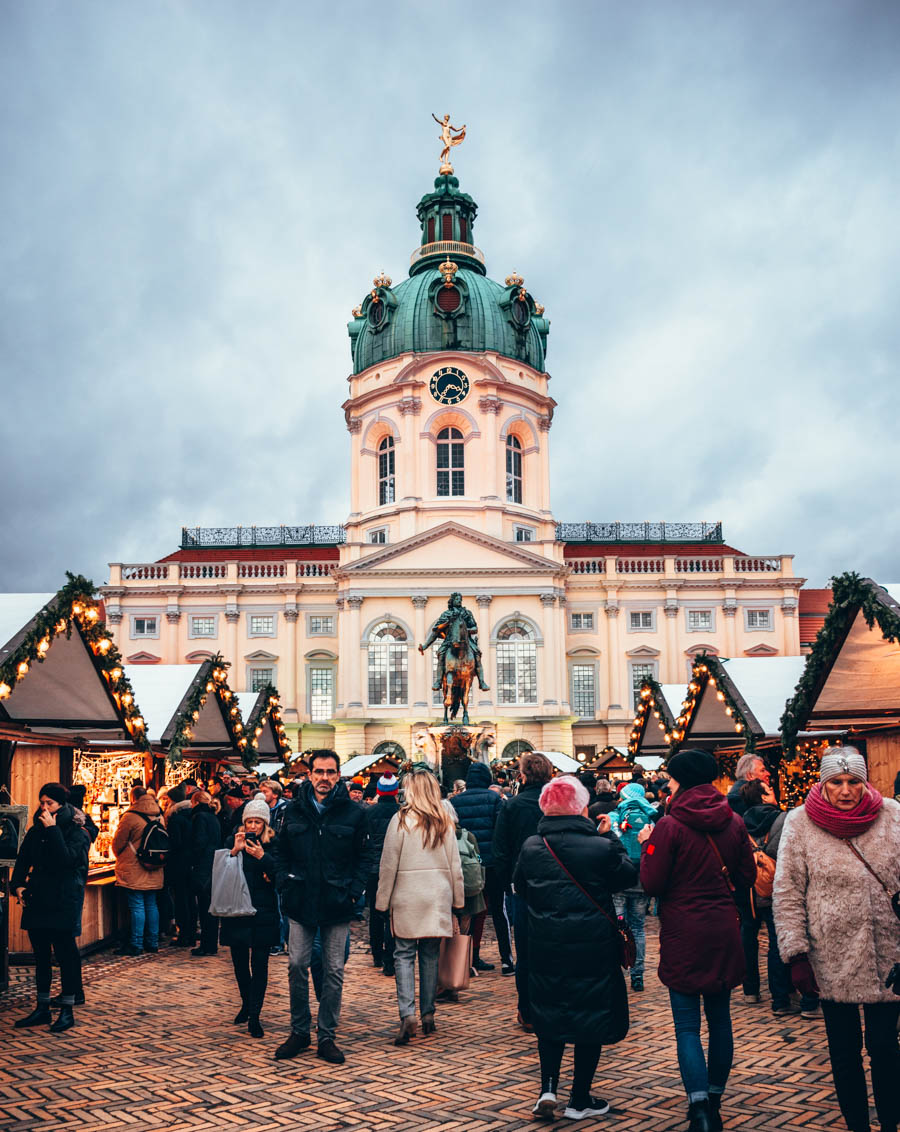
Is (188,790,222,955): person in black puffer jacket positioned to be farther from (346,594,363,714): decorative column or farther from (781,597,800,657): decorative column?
(781,597,800,657): decorative column

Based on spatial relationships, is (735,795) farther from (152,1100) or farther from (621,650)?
(621,650)

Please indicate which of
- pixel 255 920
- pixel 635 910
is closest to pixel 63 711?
pixel 255 920

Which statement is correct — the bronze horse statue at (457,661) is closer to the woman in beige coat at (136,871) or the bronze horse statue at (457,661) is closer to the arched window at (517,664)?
the woman in beige coat at (136,871)

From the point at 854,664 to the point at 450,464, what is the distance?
38.2 metres

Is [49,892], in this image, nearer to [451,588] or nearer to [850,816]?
[850,816]

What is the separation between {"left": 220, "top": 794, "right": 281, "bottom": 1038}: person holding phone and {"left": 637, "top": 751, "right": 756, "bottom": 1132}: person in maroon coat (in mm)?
3237

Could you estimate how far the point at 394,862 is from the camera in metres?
7.73

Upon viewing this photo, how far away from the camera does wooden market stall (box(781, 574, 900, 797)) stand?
36.4 feet

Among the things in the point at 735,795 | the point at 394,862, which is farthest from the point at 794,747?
the point at 394,862

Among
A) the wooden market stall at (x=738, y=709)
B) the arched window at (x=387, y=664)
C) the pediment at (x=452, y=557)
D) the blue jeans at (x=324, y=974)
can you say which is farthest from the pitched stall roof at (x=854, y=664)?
the arched window at (x=387, y=664)

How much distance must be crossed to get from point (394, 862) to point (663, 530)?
53.3 meters

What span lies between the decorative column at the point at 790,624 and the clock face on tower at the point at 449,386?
17.6 metres

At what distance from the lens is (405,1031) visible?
24.7 ft

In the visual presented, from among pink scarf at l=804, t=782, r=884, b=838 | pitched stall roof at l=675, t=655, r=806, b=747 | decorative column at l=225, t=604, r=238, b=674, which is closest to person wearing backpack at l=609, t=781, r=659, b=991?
pitched stall roof at l=675, t=655, r=806, b=747
